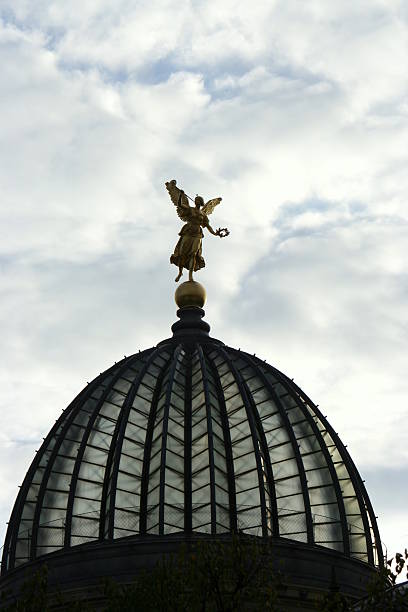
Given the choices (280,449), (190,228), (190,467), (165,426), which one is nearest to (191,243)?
(190,228)

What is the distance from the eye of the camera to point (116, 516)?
47.8 m

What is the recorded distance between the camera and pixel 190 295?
6200cm

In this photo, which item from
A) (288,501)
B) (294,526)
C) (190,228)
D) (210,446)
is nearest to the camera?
(294,526)

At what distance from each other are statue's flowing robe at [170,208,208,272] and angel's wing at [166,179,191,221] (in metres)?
0.31

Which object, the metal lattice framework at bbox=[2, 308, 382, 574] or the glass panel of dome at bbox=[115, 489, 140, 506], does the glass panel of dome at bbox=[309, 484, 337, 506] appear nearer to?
the metal lattice framework at bbox=[2, 308, 382, 574]

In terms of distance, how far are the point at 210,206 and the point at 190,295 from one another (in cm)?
482

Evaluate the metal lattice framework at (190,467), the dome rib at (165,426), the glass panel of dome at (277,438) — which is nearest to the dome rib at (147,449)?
the metal lattice framework at (190,467)

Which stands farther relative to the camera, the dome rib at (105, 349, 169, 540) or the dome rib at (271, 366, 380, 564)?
the dome rib at (271, 366, 380, 564)

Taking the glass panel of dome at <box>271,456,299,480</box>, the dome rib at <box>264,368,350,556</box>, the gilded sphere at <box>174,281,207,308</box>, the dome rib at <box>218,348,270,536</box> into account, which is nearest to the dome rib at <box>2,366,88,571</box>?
the dome rib at <box>218,348,270,536</box>

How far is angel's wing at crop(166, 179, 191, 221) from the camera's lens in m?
61.8

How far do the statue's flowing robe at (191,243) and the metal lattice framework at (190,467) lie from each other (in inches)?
284

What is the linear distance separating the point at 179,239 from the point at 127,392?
→ 1128cm

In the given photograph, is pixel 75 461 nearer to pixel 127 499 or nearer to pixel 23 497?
pixel 23 497

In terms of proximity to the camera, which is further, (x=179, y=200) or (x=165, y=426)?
(x=179, y=200)
